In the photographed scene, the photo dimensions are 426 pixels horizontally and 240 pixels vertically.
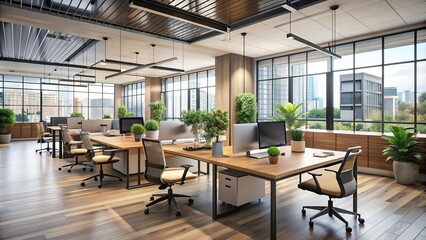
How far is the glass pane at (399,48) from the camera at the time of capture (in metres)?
6.13

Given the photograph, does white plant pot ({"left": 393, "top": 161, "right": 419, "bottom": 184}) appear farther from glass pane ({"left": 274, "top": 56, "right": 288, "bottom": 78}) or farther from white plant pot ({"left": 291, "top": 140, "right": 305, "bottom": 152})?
glass pane ({"left": 274, "top": 56, "right": 288, "bottom": 78})

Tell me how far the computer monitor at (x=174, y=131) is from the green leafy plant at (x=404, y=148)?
164 inches

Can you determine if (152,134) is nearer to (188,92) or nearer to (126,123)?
(126,123)

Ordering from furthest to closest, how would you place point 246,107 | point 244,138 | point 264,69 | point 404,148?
1. point 264,69
2. point 246,107
3. point 404,148
4. point 244,138

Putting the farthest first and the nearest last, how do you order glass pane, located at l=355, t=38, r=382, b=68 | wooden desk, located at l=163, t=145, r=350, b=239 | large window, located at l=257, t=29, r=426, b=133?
glass pane, located at l=355, t=38, r=382, b=68 < large window, located at l=257, t=29, r=426, b=133 < wooden desk, located at l=163, t=145, r=350, b=239

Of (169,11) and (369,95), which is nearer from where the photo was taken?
(169,11)

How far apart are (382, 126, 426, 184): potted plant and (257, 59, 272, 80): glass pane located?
4637 millimetres

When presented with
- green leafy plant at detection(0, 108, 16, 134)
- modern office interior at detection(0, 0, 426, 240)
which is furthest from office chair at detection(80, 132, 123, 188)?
green leafy plant at detection(0, 108, 16, 134)

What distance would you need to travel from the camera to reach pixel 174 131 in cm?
490

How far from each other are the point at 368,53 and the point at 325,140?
2.60 m

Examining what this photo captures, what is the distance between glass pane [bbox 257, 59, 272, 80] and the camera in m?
9.11

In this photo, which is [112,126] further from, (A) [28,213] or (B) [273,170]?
(B) [273,170]

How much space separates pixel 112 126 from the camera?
7.79 metres

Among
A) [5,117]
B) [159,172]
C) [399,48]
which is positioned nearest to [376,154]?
[399,48]
